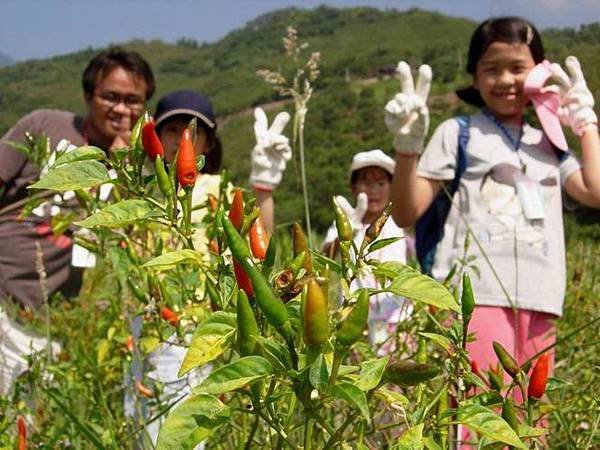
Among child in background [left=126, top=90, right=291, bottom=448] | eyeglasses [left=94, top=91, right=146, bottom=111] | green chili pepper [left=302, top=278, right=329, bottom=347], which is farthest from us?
eyeglasses [left=94, top=91, right=146, bottom=111]

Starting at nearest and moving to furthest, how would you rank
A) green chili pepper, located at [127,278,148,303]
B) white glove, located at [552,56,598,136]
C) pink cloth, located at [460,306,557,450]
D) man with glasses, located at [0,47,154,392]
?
green chili pepper, located at [127,278,148,303] → pink cloth, located at [460,306,557,450] → white glove, located at [552,56,598,136] → man with glasses, located at [0,47,154,392]

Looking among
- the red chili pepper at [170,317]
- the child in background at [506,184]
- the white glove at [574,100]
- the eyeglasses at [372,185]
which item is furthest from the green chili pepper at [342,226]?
the eyeglasses at [372,185]

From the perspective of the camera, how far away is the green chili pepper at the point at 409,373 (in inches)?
17.7

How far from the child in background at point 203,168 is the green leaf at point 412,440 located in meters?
0.50

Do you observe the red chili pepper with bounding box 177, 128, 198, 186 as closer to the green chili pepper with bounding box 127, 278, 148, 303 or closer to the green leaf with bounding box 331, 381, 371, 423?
the green leaf with bounding box 331, 381, 371, 423

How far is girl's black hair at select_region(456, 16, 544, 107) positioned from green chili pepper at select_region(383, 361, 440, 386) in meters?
1.43

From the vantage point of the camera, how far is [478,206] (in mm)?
1693

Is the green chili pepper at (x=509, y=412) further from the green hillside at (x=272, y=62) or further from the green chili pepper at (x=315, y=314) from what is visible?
the green hillside at (x=272, y=62)

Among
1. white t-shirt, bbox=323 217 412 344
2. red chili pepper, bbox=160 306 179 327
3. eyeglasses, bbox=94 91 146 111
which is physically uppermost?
eyeglasses, bbox=94 91 146 111

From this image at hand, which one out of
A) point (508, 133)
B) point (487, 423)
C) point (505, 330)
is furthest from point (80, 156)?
point (508, 133)

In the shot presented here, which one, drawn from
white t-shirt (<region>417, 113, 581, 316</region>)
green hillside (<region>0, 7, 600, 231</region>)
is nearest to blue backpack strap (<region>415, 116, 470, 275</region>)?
white t-shirt (<region>417, 113, 581, 316</region>)

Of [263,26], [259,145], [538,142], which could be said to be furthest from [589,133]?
[263,26]

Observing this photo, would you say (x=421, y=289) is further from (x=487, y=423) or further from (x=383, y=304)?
(x=383, y=304)

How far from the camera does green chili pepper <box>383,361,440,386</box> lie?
1.47ft
